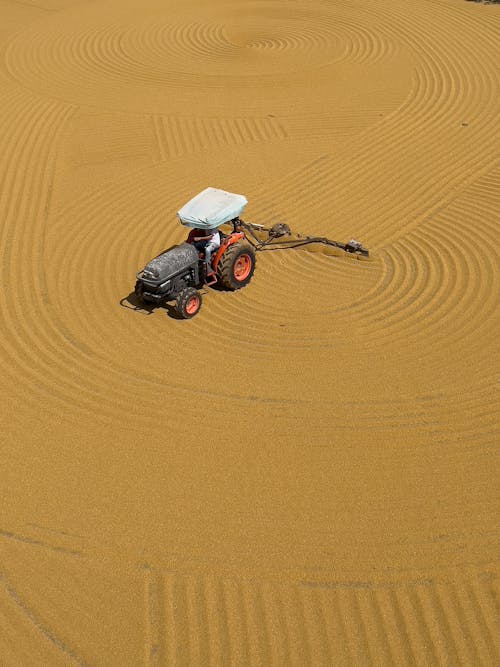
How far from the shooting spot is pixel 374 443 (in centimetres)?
645

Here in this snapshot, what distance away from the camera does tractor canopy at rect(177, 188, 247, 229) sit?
807 centimetres

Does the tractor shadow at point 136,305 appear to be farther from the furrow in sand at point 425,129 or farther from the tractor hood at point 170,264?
the furrow in sand at point 425,129

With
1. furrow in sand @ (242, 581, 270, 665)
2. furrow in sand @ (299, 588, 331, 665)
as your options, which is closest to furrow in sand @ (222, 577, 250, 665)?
furrow in sand @ (242, 581, 270, 665)

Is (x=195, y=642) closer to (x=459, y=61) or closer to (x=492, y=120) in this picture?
(x=492, y=120)

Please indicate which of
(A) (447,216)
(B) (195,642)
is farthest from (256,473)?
(A) (447,216)

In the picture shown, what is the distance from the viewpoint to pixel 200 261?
8.32 meters

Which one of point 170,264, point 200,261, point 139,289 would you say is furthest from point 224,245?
point 139,289

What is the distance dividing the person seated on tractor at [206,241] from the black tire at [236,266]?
16 cm

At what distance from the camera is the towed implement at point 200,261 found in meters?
7.86

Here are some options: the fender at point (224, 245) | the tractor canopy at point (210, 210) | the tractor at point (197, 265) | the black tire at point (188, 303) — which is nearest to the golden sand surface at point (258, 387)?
the black tire at point (188, 303)

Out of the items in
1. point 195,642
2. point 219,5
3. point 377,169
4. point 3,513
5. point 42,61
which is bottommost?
point 195,642

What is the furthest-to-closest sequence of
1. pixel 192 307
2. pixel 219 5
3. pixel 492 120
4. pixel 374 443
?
pixel 219 5, pixel 492 120, pixel 192 307, pixel 374 443

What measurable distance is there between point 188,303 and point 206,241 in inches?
34.1

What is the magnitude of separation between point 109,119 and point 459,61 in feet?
25.1
